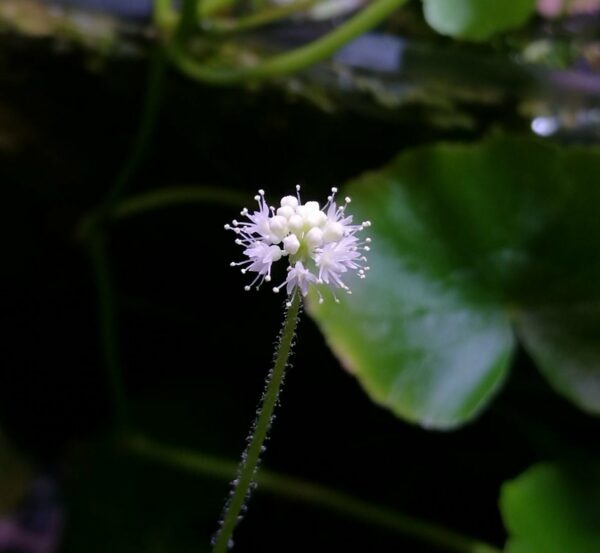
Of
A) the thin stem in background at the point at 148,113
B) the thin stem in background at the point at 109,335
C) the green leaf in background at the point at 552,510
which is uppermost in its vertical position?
the thin stem in background at the point at 148,113

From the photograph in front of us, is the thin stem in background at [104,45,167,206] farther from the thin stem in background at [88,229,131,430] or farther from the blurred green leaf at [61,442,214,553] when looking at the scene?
the blurred green leaf at [61,442,214,553]

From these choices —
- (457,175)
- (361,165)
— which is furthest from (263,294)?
(457,175)

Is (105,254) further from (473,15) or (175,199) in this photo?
(473,15)

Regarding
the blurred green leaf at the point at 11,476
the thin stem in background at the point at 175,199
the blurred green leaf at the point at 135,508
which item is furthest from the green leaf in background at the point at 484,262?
the blurred green leaf at the point at 11,476

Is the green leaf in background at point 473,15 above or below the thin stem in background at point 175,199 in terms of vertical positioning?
above

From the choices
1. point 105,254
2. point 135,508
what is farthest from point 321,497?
point 105,254

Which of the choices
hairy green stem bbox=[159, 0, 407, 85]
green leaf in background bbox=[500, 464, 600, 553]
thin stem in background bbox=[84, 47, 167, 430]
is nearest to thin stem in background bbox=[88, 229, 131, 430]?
thin stem in background bbox=[84, 47, 167, 430]

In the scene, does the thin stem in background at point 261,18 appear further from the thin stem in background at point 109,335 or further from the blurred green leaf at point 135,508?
the blurred green leaf at point 135,508
